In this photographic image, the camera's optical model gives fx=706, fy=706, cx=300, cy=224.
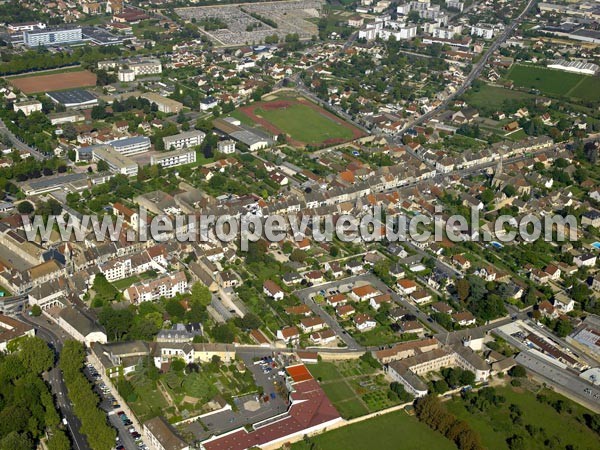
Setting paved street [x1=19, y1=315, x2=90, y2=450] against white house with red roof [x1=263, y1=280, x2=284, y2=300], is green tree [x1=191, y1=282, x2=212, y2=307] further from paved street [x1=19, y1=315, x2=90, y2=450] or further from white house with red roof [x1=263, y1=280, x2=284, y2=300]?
paved street [x1=19, y1=315, x2=90, y2=450]

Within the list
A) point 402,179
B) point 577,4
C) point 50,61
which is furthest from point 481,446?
point 577,4

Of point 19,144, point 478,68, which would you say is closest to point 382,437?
point 19,144

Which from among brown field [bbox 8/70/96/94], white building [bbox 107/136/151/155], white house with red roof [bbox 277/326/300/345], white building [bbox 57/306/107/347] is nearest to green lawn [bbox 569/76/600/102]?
white building [bbox 107/136/151/155]

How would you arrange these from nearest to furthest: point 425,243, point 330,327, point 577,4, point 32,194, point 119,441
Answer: point 119,441 → point 330,327 → point 425,243 → point 32,194 → point 577,4

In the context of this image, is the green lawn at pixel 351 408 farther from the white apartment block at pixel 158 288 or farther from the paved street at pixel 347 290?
the white apartment block at pixel 158 288

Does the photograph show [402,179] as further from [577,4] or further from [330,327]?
[577,4]

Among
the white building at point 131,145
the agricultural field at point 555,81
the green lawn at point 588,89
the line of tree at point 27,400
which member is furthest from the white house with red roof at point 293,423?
the agricultural field at point 555,81

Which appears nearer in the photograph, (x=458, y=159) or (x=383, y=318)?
(x=383, y=318)
